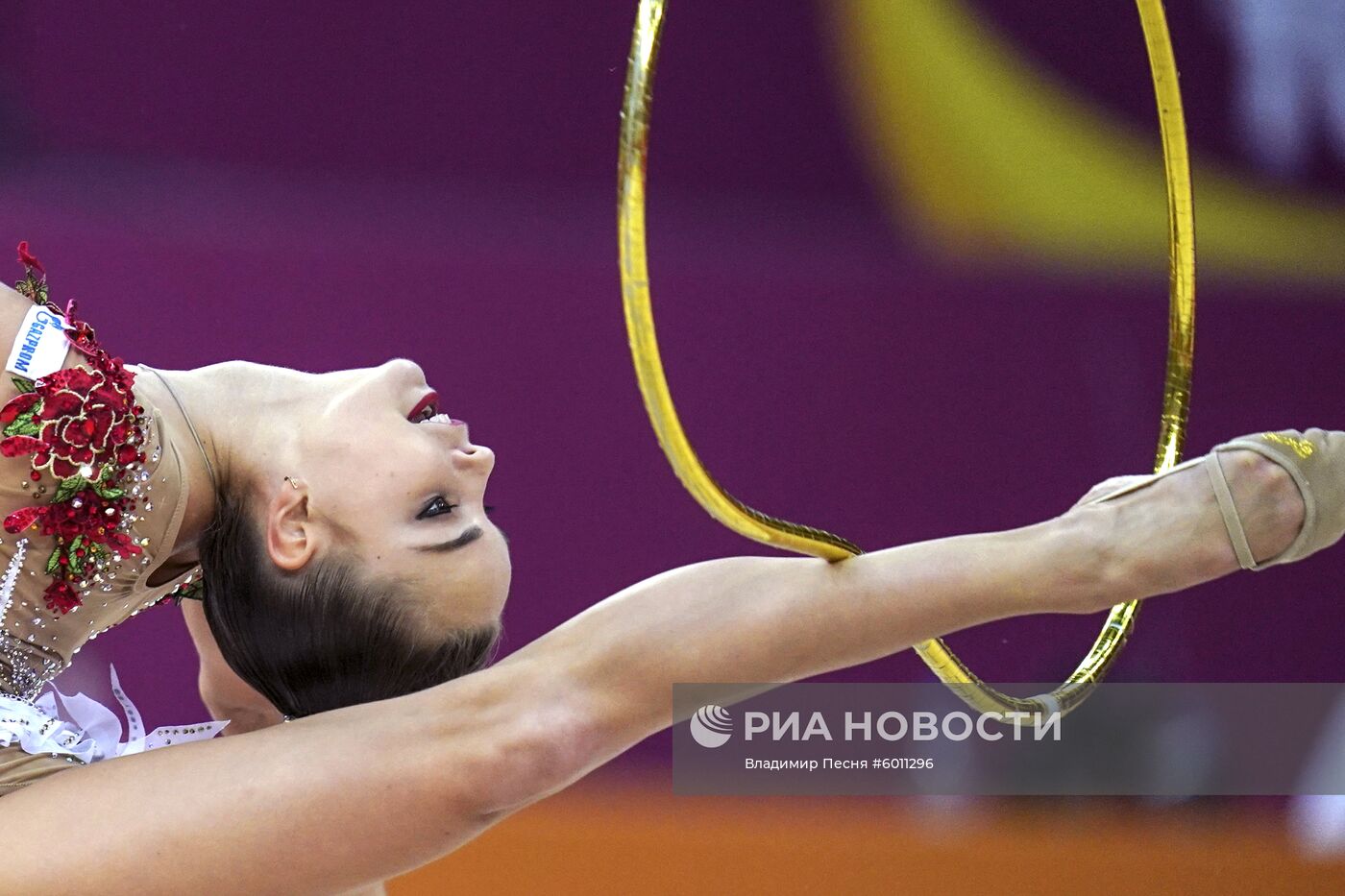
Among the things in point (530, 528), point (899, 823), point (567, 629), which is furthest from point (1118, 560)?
point (530, 528)

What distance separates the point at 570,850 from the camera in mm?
2516

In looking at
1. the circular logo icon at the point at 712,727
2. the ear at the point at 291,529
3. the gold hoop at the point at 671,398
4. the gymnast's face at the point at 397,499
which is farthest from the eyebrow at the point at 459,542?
the circular logo icon at the point at 712,727

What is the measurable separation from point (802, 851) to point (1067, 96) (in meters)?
1.43

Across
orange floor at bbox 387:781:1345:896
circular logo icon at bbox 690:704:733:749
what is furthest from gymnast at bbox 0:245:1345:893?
orange floor at bbox 387:781:1345:896

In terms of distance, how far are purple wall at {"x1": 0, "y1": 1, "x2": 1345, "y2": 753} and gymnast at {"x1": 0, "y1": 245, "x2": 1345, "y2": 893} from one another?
1061mm

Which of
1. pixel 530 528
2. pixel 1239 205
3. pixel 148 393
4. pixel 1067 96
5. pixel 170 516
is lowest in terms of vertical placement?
pixel 170 516

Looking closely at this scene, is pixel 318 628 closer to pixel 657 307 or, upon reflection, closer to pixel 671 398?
pixel 671 398

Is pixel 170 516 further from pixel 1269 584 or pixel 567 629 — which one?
pixel 1269 584

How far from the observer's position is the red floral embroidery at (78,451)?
141 centimetres

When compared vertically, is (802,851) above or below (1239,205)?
below

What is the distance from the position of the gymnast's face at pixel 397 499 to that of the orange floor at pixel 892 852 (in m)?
1.08

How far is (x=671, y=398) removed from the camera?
1585 mm

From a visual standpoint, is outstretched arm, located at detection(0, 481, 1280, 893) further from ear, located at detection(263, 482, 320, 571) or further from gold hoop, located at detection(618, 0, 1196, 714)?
ear, located at detection(263, 482, 320, 571)

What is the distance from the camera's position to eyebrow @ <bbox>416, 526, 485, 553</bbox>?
4.92 feet
